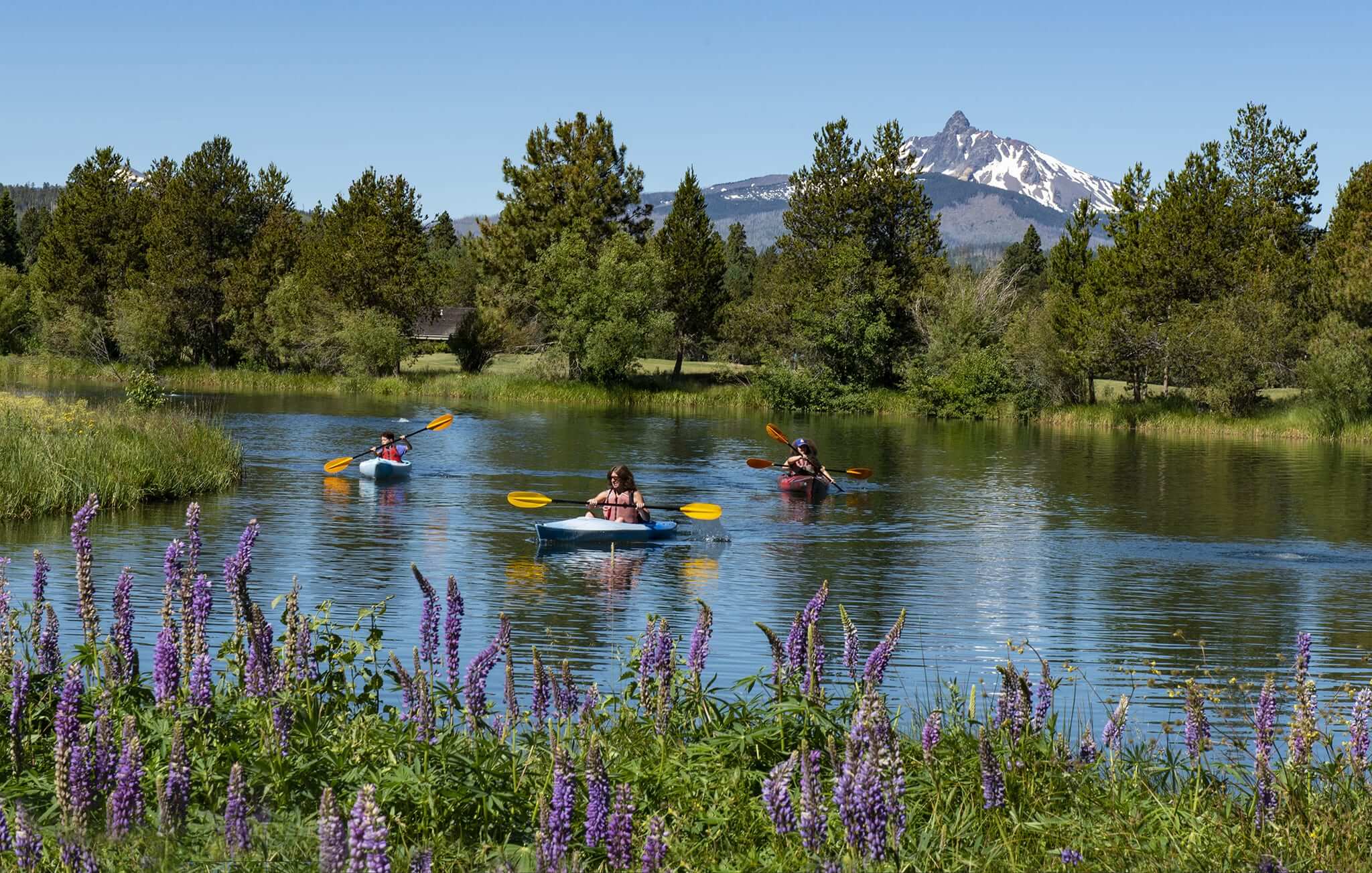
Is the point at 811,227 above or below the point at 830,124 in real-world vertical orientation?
below

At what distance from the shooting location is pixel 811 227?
7494 cm

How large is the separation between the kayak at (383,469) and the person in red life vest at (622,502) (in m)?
9.92

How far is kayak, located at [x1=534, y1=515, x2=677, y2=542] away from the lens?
2191cm

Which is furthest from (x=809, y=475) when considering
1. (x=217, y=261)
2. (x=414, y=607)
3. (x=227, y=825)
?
(x=217, y=261)

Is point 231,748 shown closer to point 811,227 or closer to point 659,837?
point 659,837

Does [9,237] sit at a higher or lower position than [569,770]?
higher

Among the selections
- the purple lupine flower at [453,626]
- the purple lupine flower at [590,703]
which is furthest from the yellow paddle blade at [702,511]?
the purple lupine flower at [453,626]

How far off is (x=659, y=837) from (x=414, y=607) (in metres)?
12.1

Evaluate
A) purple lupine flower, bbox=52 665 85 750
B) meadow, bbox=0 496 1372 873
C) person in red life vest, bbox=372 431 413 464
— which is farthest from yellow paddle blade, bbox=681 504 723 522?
purple lupine flower, bbox=52 665 85 750

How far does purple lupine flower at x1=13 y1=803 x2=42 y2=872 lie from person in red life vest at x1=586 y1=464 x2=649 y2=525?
720 inches

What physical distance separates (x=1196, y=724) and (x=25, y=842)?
5.11 meters

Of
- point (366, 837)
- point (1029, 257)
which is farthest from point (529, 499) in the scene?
point (1029, 257)

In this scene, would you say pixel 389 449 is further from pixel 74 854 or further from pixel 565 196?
pixel 565 196

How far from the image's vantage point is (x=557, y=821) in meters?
4.32
